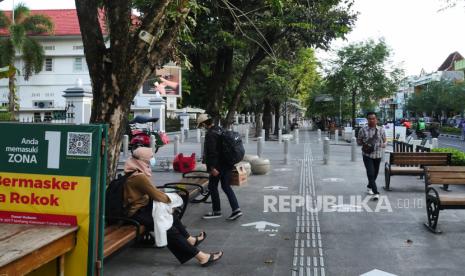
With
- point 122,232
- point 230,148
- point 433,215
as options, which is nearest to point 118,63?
point 122,232

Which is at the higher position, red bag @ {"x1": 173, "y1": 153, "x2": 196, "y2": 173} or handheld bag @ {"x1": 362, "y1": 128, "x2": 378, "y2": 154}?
handheld bag @ {"x1": 362, "y1": 128, "x2": 378, "y2": 154}

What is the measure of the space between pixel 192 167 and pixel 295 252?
27.3 feet

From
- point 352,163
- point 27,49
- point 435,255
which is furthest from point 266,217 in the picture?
point 27,49

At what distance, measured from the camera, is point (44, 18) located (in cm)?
4362

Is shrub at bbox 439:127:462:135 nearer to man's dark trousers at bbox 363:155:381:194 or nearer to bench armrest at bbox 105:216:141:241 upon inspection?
man's dark trousers at bbox 363:155:381:194

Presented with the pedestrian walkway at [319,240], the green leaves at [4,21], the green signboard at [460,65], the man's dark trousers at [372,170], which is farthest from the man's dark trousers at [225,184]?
the green signboard at [460,65]

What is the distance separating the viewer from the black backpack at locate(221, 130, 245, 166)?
808 cm

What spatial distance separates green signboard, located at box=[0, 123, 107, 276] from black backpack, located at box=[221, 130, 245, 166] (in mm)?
4160

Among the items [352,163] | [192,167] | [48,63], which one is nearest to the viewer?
[192,167]

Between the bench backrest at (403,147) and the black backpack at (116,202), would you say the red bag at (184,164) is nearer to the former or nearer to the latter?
the bench backrest at (403,147)

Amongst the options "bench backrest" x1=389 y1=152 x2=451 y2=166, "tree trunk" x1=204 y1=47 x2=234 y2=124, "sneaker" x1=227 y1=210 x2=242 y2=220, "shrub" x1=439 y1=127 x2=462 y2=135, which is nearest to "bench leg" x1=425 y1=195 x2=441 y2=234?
"sneaker" x1=227 y1=210 x2=242 y2=220

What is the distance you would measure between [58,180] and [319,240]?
13.3ft

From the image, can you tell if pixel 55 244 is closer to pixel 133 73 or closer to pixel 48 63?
pixel 133 73

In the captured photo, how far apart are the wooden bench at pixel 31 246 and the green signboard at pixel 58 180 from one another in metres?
0.07
